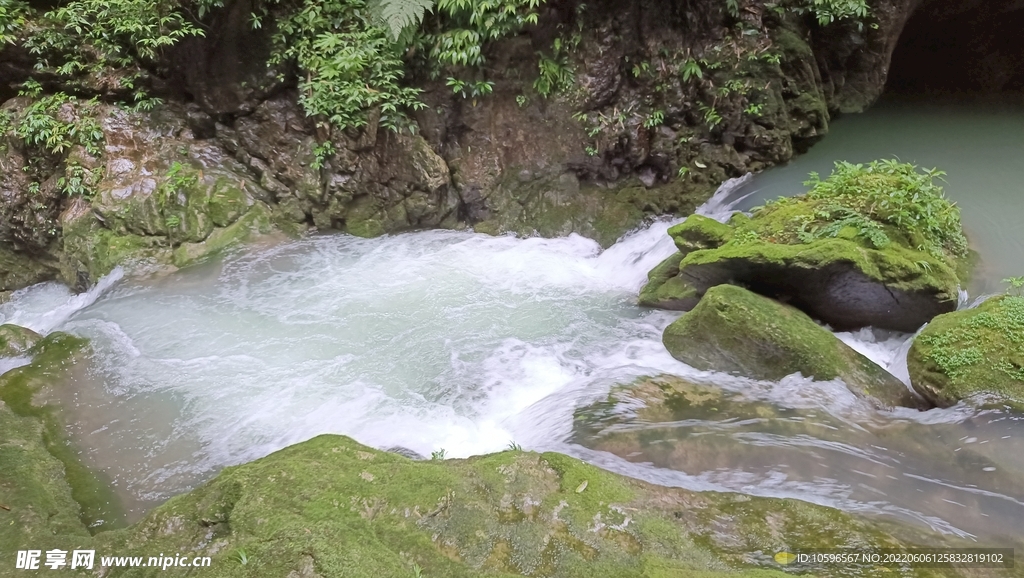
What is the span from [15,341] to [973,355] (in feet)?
31.6

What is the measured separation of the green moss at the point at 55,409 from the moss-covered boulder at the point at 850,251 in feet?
18.7

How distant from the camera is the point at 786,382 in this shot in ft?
16.0

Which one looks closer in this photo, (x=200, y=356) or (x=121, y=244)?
(x=200, y=356)

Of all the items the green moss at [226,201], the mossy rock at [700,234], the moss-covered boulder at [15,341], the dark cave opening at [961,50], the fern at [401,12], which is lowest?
the moss-covered boulder at [15,341]

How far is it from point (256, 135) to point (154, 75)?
182cm

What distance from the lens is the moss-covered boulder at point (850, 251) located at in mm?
5277

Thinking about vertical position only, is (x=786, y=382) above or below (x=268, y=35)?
below

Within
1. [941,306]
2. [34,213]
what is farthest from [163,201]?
[941,306]

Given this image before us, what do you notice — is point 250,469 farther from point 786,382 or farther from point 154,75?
point 154,75

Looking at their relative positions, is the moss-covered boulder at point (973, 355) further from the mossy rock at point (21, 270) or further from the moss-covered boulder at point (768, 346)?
the mossy rock at point (21, 270)

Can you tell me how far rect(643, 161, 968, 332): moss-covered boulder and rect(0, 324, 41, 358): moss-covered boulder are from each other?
7.54 m

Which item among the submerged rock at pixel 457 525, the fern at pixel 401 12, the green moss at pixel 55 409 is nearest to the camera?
the submerged rock at pixel 457 525

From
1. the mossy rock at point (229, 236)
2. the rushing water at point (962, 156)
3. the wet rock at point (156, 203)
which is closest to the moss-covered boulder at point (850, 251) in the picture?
the rushing water at point (962, 156)

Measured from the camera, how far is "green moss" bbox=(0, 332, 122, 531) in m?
4.30
